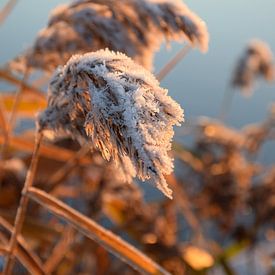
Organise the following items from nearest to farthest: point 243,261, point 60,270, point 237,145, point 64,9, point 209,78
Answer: point 64,9 < point 60,270 < point 237,145 < point 243,261 < point 209,78

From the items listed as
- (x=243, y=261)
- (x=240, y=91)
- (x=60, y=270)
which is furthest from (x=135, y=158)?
(x=243, y=261)

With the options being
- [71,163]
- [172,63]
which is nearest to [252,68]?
[172,63]

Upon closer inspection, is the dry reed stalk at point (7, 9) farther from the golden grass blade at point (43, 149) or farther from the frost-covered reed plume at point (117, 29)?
the frost-covered reed plume at point (117, 29)

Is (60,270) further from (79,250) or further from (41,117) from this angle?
(41,117)

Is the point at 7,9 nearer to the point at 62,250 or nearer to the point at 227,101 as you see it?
the point at 62,250

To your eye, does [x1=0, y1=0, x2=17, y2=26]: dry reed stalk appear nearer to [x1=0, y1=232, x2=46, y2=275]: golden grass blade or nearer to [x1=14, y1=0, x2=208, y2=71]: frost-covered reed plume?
[x1=14, y1=0, x2=208, y2=71]: frost-covered reed plume

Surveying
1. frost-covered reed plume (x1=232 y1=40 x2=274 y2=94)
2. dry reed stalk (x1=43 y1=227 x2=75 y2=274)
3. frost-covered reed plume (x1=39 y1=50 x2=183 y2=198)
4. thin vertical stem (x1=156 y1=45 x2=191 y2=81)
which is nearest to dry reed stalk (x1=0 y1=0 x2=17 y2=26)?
thin vertical stem (x1=156 y1=45 x2=191 y2=81)

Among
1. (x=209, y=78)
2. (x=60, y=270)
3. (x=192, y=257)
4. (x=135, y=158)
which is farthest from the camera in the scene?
(x=209, y=78)

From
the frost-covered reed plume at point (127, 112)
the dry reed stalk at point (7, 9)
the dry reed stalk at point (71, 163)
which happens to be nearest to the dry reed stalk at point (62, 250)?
the dry reed stalk at point (71, 163)
